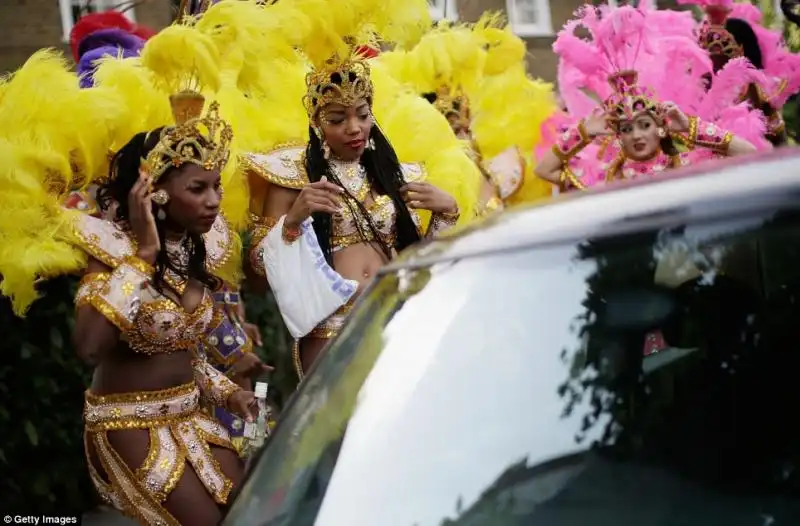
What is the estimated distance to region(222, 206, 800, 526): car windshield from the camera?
6.14 ft

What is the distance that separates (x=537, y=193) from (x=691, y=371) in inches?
210

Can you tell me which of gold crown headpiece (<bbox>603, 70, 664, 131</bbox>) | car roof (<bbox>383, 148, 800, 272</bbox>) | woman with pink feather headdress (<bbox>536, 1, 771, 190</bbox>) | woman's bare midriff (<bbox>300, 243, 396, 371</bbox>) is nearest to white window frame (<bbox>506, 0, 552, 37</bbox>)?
woman with pink feather headdress (<bbox>536, 1, 771, 190</bbox>)

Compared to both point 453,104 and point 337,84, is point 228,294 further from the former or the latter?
point 453,104

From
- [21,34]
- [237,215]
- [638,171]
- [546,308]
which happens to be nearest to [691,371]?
[546,308]

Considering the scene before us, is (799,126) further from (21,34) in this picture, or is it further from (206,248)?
(21,34)

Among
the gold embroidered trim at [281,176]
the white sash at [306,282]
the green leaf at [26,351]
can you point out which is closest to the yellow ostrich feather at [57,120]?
the gold embroidered trim at [281,176]

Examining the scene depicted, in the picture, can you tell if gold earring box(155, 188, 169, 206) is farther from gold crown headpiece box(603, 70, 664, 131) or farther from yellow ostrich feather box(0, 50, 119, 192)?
gold crown headpiece box(603, 70, 664, 131)

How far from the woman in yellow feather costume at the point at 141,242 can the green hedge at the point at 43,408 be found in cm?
149

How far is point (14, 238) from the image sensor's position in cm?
457

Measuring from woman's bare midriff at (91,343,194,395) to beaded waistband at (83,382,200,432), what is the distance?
22 mm

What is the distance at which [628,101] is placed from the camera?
5.98 m

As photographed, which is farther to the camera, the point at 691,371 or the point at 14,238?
the point at 14,238

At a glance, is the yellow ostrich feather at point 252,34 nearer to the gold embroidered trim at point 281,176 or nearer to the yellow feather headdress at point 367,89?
the yellow feather headdress at point 367,89

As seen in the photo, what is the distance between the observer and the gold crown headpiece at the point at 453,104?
7.00 m
